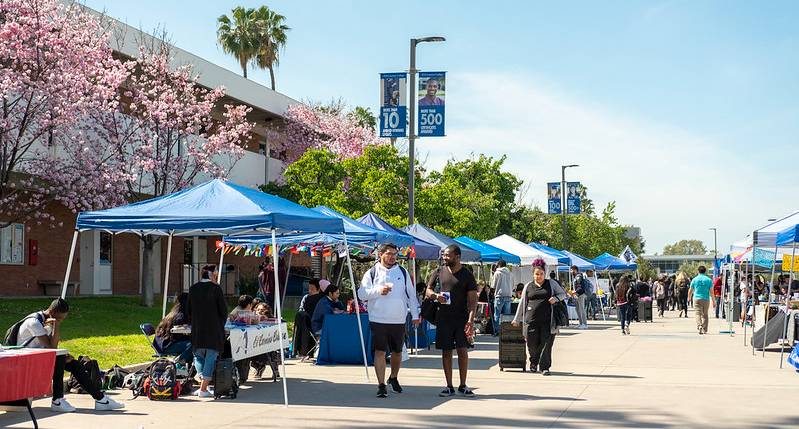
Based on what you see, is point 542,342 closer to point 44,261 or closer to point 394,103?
point 394,103

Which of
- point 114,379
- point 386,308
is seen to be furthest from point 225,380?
point 386,308

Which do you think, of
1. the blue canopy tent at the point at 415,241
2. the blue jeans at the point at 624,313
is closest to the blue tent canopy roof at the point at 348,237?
the blue canopy tent at the point at 415,241

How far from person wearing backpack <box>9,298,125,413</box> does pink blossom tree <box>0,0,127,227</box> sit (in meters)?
13.9

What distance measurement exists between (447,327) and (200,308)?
3.00 meters

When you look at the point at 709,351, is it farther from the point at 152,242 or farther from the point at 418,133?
the point at 152,242

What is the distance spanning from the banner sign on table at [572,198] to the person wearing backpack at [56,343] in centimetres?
3809

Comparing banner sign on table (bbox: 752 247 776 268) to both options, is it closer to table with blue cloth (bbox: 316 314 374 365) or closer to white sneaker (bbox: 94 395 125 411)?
table with blue cloth (bbox: 316 314 374 365)

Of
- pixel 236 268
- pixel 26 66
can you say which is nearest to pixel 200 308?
pixel 26 66

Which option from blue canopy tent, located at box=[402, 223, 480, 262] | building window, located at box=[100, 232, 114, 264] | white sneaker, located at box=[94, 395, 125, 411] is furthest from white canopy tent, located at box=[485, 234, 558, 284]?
white sneaker, located at box=[94, 395, 125, 411]

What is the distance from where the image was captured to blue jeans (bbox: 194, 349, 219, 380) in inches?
485

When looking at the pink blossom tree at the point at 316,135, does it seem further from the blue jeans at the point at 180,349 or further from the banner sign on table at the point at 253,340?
the blue jeans at the point at 180,349

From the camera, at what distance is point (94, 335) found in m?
20.2

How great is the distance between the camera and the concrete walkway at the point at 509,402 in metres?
10.4

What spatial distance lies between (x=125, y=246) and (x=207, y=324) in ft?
80.4
